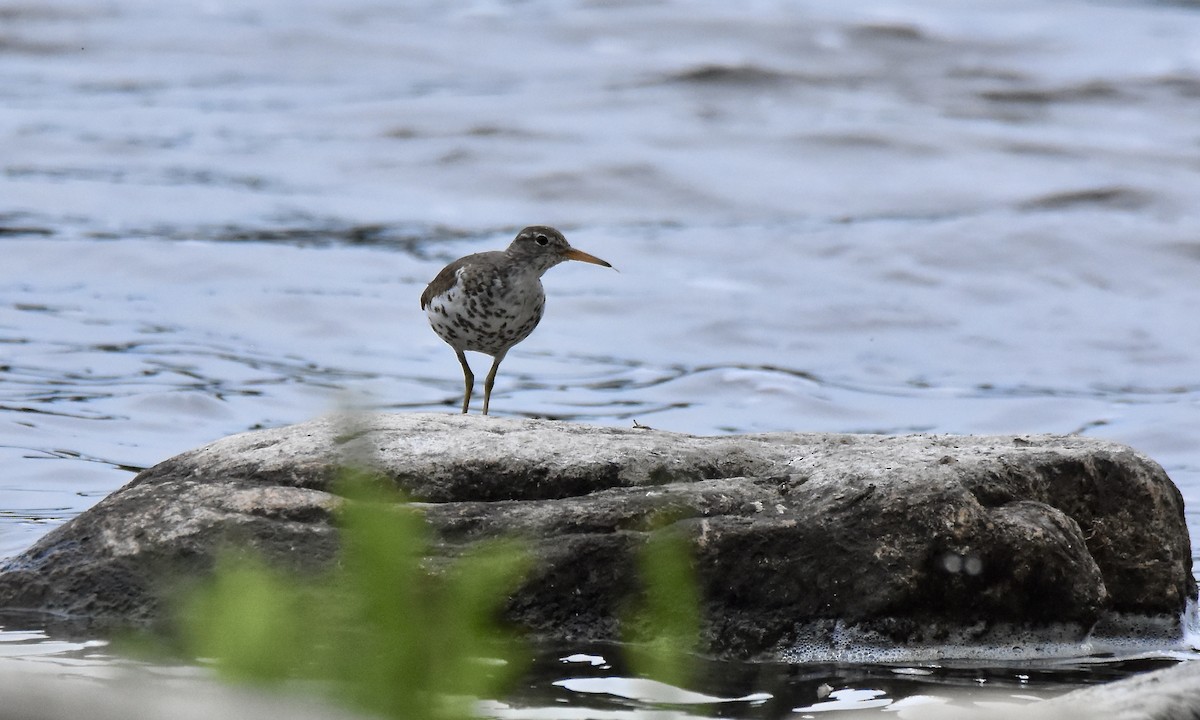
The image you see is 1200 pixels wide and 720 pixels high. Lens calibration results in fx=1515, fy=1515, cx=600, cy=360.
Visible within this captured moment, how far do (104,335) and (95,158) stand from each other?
717 cm

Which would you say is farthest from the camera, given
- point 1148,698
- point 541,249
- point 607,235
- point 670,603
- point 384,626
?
point 607,235

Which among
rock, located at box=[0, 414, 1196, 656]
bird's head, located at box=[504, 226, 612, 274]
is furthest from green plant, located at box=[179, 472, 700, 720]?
bird's head, located at box=[504, 226, 612, 274]

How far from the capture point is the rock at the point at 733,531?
546 centimetres

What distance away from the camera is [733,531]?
5500 millimetres

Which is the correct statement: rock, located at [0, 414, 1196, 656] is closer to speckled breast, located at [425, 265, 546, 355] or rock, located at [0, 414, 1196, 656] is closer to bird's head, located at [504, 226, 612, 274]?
speckled breast, located at [425, 265, 546, 355]

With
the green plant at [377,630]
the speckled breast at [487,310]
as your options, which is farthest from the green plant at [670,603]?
the speckled breast at [487,310]

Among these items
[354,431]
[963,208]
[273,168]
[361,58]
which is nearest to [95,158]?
[273,168]

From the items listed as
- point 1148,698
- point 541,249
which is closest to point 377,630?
point 1148,698

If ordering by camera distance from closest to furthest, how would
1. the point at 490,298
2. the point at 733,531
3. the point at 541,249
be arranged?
the point at 733,531 → the point at 490,298 → the point at 541,249

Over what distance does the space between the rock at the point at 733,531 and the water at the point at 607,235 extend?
0.95 ft

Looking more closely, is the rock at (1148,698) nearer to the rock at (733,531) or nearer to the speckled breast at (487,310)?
the rock at (733,531)

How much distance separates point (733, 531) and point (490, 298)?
8.45 ft

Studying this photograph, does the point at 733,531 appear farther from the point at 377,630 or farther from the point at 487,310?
the point at 377,630

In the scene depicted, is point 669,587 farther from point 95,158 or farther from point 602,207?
point 95,158
